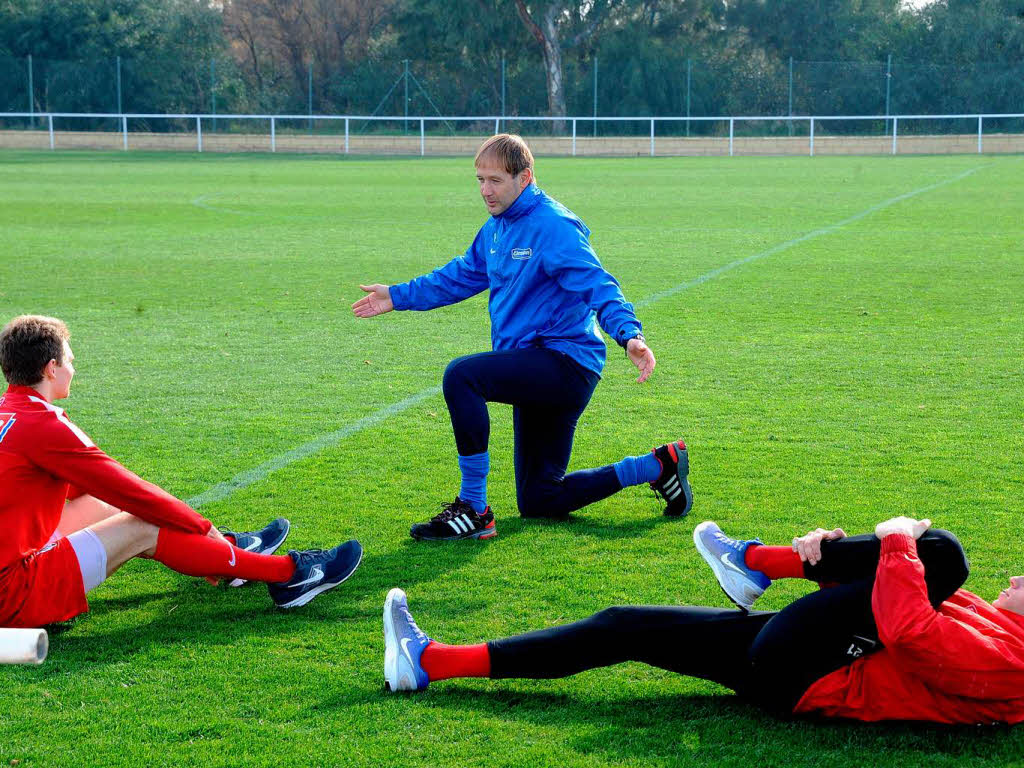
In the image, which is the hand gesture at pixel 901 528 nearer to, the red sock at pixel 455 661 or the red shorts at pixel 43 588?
the red sock at pixel 455 661

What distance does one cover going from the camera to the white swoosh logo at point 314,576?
4.46 metres

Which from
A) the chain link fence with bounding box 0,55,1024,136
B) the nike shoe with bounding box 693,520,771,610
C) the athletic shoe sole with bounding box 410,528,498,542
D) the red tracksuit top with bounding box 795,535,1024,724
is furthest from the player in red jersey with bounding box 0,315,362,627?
the chain link fence with bounding box 0,55,1024,136

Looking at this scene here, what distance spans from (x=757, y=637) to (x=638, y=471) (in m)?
2.05

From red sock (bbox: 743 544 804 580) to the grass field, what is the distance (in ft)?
1.30

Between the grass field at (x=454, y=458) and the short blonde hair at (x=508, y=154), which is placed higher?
the short blonde hair at (x=508, y=154)

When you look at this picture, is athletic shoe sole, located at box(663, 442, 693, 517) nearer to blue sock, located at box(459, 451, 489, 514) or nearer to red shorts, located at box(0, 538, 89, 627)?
blue sock, located at box(459, 451, 489, 514)

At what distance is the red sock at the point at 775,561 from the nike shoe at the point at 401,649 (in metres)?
1.04

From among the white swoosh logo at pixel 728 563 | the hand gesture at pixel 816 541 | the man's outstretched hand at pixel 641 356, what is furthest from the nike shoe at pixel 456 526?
the hand gesture at pixel 816 541

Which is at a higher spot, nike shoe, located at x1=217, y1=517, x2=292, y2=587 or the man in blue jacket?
the man in blue jacket

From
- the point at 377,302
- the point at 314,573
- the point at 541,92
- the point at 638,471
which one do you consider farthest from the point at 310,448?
the point at 541,92

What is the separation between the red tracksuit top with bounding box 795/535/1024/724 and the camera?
10.6 ft

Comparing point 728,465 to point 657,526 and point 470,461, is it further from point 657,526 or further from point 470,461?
point 470,461

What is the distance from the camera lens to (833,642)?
3412mm

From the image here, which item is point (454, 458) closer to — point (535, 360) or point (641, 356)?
point (535, 360)
